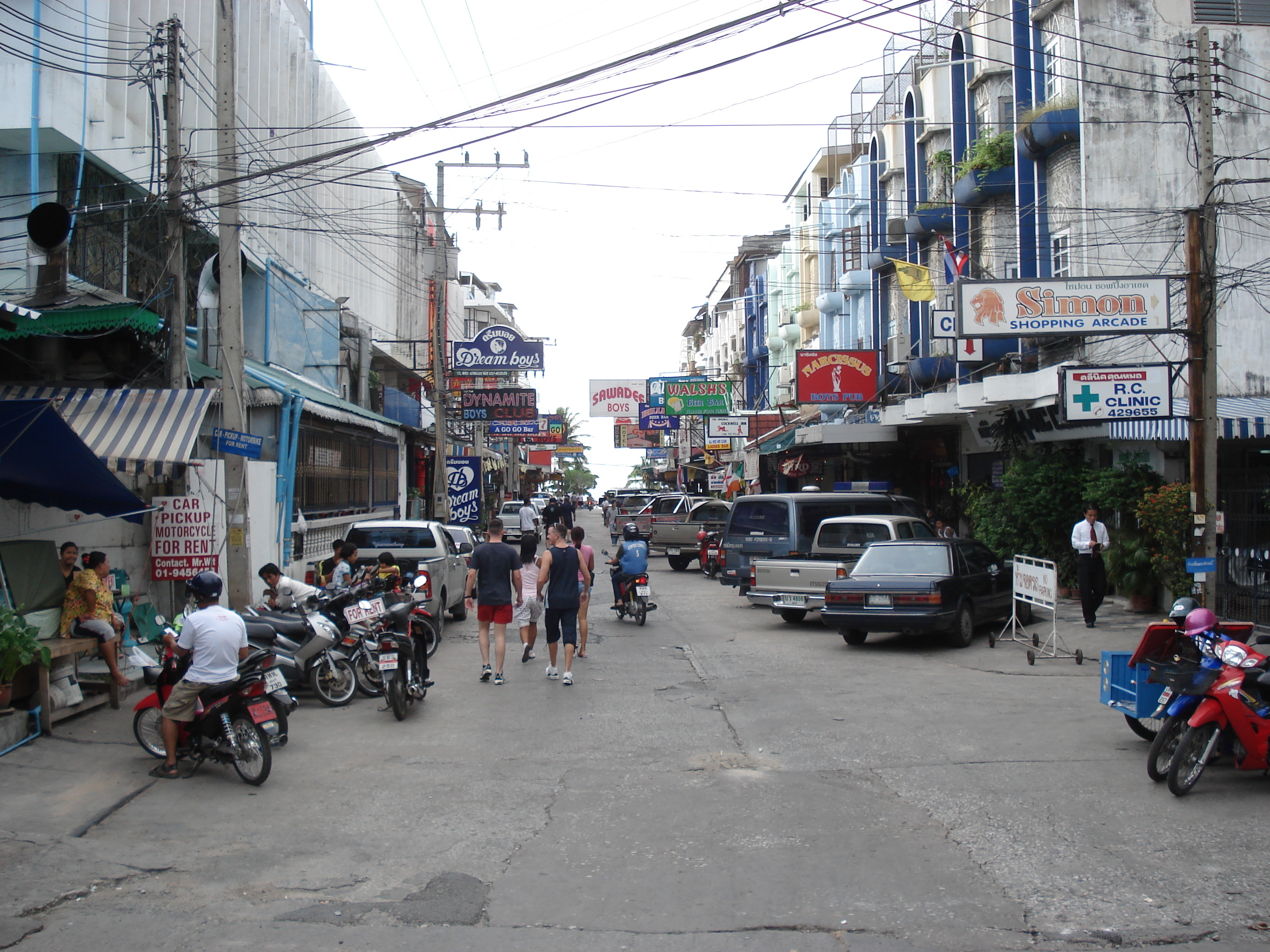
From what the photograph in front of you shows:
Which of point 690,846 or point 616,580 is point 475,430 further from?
point 690,846

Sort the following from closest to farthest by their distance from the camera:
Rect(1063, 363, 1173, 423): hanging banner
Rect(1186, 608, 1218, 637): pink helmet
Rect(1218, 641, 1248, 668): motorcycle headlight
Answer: Rect(1218, 641, 1248, 668): motorcycle headlight < Rect(1186, 608, 1218, 637): pink helmet < Rect(1063, 363, 1173, 423): hanging banner

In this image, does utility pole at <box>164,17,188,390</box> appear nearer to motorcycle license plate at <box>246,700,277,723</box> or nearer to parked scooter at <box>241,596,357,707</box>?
parked scooter at <box>241,596,357,707</box>

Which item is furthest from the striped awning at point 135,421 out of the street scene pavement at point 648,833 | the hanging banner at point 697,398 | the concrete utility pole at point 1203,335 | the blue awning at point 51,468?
the hanging banner at point 697,398

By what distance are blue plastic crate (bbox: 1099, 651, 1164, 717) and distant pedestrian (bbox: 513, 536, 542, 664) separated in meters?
6.23

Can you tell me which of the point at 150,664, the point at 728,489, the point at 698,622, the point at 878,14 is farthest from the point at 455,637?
the point at 728,489

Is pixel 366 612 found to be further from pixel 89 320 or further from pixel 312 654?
pixel 89 320

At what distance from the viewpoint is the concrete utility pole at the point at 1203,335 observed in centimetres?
1309

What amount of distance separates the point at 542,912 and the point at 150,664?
15.8 ft

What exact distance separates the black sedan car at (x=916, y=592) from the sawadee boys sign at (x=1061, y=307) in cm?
321

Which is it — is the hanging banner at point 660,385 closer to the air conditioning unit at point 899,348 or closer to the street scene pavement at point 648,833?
Answer: the air conditioning unit at point 899,348

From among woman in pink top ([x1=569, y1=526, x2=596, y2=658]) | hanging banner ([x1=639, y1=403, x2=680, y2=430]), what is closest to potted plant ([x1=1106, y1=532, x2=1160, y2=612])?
woman in pink top ([x1=569, y1=526, x2=596, y2=658])

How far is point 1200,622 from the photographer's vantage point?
294 inches

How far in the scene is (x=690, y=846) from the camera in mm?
6164

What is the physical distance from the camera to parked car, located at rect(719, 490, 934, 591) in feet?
60.0
